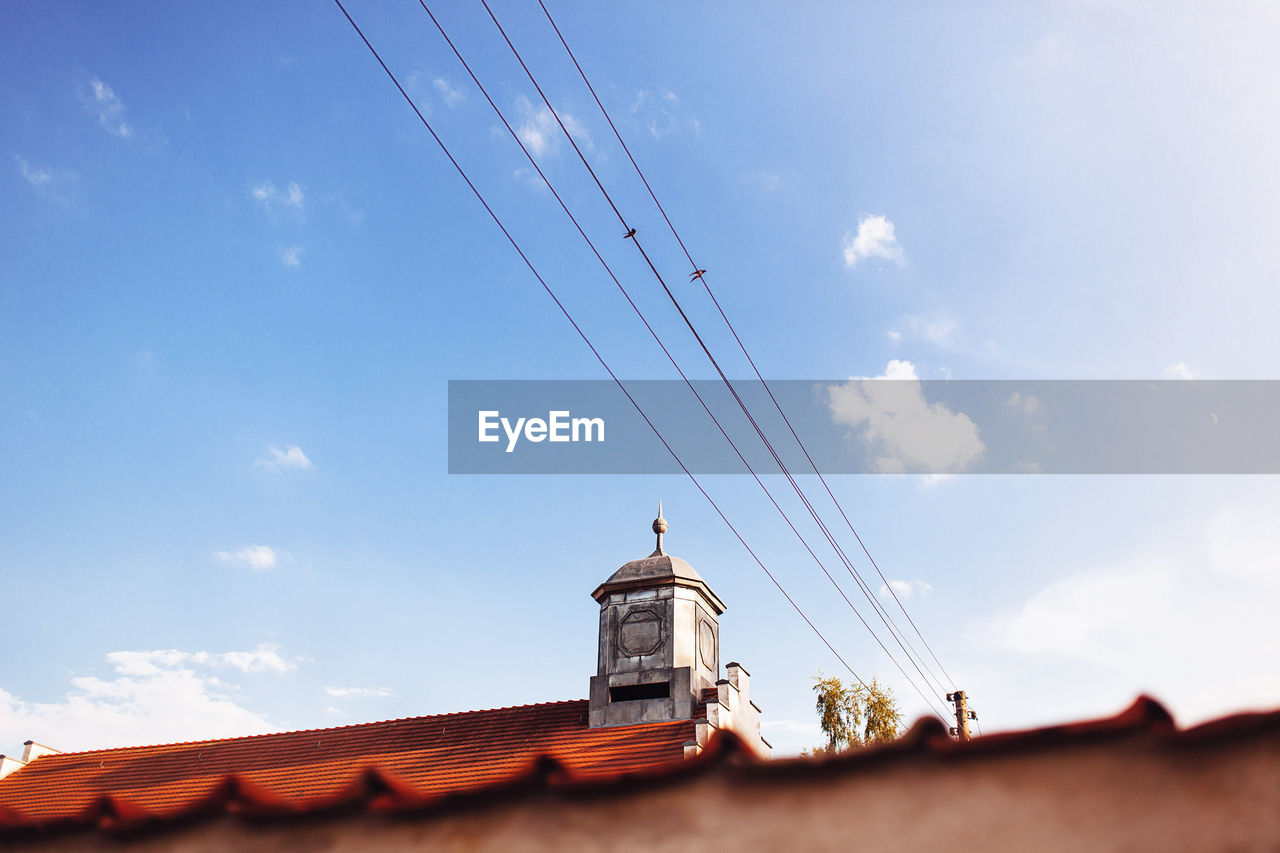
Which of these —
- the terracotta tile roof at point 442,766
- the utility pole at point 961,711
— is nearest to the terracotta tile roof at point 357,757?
the terracotta tile roof at point 442,766

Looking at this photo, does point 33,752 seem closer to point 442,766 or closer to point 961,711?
point 442,766

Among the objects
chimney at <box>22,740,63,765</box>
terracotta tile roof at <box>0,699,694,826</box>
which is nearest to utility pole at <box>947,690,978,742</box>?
terracotta tile roof at <box>0,699,694,826</box>

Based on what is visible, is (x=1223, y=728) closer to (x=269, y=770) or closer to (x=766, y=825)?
(x=766, y=825)

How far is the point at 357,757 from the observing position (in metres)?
17.6

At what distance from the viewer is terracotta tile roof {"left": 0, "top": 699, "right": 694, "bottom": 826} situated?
1617 centimetres

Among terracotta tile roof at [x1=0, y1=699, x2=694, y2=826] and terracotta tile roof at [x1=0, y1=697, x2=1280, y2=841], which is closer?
terracotta tile roof at [x1=0, y1=697, x2=1280, y2=841]

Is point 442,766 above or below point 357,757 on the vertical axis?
below

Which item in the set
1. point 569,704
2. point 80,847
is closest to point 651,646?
point 569,704

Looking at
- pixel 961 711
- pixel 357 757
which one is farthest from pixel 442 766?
pixel 961 711

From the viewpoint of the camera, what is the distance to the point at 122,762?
20.1 m

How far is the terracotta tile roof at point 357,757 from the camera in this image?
16.2 meters

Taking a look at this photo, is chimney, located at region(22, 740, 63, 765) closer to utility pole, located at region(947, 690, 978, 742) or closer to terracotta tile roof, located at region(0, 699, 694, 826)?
terracotta tile roof, located at region(0, 699, 694, 826)

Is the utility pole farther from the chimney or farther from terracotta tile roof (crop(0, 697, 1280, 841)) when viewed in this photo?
the chimney

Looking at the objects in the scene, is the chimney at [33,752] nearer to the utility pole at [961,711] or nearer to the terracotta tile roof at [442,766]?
the terracotta tile roof at [442,766]
